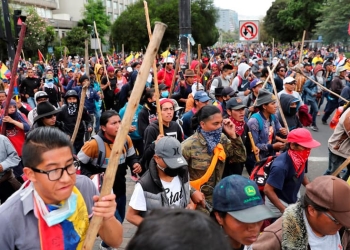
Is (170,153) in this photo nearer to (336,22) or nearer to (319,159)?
(319,159)

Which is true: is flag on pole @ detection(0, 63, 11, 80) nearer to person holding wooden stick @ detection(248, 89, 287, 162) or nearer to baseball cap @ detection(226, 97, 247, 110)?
baseball cap @ detection(226, 97, 247, 110)

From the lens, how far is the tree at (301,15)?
50531mm

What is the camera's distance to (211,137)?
12.8 feet

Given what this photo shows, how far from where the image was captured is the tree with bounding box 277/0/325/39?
50531 millimetres

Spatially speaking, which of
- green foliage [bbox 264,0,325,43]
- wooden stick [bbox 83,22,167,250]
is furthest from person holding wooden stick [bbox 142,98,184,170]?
green foliage [bbox 264,0,325,43]

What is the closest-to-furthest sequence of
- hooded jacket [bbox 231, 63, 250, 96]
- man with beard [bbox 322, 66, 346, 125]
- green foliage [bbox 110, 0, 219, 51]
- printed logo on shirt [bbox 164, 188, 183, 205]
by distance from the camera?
printed logo on shirt [bbox 164, 188, 183, 205], hooded jacket [bbox 231, 63, 250, 96], man with beard [bbox 322, 66, 346, 125], green foliage [bbox 110, 0, 219, 51]

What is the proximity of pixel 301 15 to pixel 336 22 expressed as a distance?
56.8ft

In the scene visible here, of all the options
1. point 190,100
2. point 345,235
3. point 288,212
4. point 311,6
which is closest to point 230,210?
point 288,212

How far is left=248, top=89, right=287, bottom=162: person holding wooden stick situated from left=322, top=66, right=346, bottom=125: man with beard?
593cm

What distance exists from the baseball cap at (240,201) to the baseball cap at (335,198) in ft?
0.99

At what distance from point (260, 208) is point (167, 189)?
0.97m

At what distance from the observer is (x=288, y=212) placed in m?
2.32

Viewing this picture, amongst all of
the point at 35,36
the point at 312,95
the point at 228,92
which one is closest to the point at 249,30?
the point at 312,95

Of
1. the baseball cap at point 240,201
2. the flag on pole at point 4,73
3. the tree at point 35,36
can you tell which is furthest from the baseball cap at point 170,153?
the tree at point 35,36
